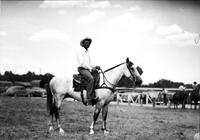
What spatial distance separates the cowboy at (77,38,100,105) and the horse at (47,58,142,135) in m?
0.24

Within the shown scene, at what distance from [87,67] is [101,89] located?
0.80 m

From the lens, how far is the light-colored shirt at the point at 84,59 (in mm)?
8656

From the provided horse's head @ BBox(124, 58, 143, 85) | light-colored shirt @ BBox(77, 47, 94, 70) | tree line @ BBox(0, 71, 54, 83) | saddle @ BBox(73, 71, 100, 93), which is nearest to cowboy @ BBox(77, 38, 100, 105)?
light-colored shirt @ BBox(77, 47, 94, 70)

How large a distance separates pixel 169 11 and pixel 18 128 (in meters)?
6.51

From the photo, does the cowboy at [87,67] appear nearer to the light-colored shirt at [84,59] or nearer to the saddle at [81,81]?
the light-colored shirt at [84,59]

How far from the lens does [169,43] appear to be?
1128 centimetres

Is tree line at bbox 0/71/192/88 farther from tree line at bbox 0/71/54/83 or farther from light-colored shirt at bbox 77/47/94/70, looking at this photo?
light-colored shirt at bbox 77/47/94/70

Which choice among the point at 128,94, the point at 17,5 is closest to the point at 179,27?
the point at 17,5

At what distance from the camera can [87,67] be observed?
866 centimetres

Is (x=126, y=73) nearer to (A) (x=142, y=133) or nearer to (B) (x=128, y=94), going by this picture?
(A) (x=142, y=133)

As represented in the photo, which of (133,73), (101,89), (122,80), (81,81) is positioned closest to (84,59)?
(81,81)

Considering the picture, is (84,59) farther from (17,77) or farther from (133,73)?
(17,77)

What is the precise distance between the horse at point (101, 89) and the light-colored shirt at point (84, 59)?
0.52 metres

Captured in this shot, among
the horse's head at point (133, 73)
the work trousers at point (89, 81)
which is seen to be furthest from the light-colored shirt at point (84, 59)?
the horse's head at point (133, 73)
